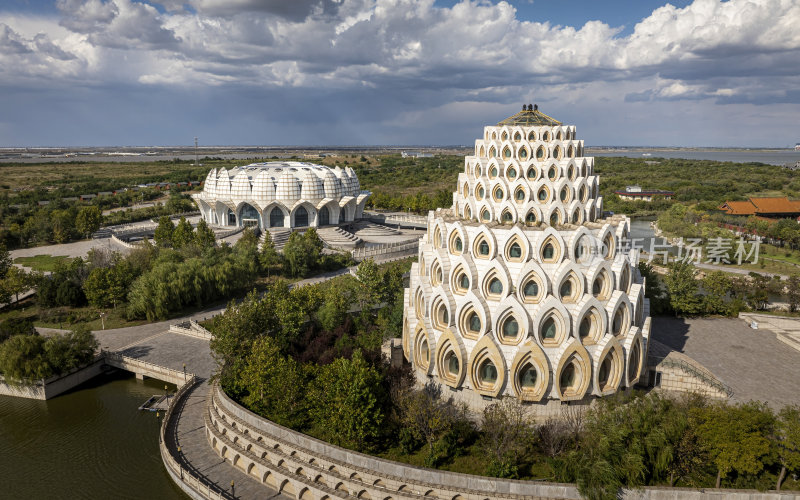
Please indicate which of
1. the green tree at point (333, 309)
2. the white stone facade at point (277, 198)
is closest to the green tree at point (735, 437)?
the green tree at point (333, 309)

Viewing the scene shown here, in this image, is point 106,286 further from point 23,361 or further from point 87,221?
point 87,221

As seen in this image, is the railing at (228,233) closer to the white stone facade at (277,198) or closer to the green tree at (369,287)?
the white stone facade at (277,198)

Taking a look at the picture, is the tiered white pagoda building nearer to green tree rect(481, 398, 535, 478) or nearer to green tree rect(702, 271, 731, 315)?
green tree rect(481, 398, 535, 478)

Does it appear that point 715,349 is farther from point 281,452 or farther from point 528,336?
point 281,452

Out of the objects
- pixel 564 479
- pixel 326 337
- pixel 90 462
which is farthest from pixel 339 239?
pixel 564 479

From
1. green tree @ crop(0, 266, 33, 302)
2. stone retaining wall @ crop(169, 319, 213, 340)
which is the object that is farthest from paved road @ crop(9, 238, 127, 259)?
stone retaining wall @ crop(169, 319, 213, 340)

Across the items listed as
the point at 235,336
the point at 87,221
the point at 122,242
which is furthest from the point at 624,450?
the point at 87,221

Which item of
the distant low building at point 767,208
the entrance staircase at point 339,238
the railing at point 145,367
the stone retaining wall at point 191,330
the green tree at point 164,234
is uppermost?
the distant low building at point 767,208
